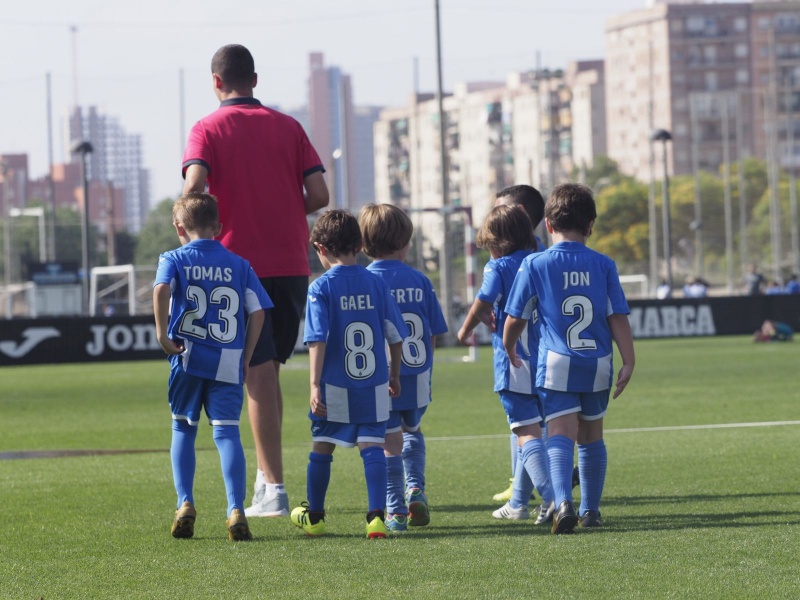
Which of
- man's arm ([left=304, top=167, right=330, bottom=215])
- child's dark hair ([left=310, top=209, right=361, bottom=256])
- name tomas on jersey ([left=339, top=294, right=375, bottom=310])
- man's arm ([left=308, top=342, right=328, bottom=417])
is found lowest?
man's arm ([left=308, top=342, right=328, bottom=417])

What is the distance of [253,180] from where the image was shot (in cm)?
729

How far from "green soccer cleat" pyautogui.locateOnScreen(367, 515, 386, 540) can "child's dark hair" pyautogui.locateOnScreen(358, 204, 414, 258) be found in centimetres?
136

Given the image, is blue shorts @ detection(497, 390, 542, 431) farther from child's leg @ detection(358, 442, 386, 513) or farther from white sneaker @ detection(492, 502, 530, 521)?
child's leg @ detection(358, 442, 386, 513)

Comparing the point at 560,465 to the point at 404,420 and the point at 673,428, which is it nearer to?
the point at 404,420

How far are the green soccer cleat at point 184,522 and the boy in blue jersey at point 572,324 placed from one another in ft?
5.18

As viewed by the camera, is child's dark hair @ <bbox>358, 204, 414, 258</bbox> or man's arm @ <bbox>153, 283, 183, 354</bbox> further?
child's dark hair @ <bbox>358, 204, 414, 258</bbox>

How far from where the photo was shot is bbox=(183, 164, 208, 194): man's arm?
23.3 ft

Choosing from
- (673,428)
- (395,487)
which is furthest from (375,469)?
(673,428)

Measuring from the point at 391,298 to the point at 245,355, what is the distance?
69cm

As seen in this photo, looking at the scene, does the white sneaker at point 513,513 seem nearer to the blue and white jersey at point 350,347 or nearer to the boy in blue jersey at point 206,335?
the blue and white jersey at point 350,347

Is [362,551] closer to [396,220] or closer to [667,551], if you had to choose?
[667,551]

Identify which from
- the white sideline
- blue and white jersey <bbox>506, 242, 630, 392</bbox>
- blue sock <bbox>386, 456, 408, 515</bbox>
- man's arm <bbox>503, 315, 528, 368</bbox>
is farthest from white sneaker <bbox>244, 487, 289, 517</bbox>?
the white sideline

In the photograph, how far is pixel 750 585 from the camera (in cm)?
494

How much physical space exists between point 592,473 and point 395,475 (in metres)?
0.91
